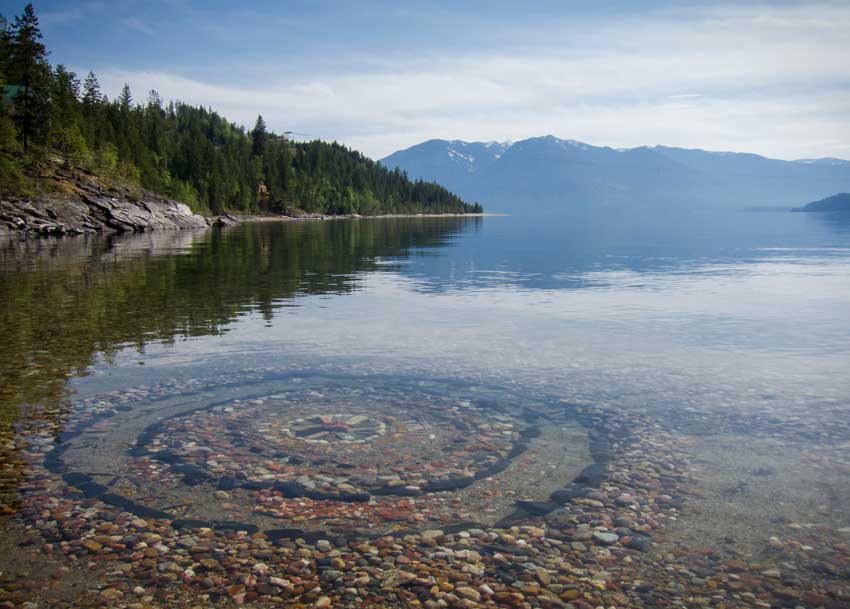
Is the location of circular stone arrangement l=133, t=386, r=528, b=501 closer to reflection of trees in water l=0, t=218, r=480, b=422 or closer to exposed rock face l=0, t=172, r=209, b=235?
reflection of trees in water l=0, t=218, r=480, b=422

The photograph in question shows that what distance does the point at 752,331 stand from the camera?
25.2 metres

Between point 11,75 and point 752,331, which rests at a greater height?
point 11,75

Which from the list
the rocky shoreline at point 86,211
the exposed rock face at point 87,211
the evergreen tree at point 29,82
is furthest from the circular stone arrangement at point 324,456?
the evergreen tree at point 29,82

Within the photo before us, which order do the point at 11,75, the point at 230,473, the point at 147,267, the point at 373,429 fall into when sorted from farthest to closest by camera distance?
1. the point at 11,75
2. the point at 147,267
3. the point at 373,429
4. the point at 230,473

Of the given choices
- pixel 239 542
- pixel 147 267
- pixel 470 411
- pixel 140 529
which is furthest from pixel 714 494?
pixel 147 267

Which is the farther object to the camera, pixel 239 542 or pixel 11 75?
pixel 11 75

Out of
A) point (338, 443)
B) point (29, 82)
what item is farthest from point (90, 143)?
point (338, 443)

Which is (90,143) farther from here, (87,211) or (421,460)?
(421,460)

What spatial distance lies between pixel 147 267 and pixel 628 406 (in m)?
40.9

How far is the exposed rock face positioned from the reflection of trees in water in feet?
101

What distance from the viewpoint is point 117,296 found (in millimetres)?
31219

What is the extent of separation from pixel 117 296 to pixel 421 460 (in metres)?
25.6

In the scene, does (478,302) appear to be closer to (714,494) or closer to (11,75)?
(714,494)

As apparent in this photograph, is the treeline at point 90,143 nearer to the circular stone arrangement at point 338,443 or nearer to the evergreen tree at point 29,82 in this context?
the evergreen tree at point 29,82
